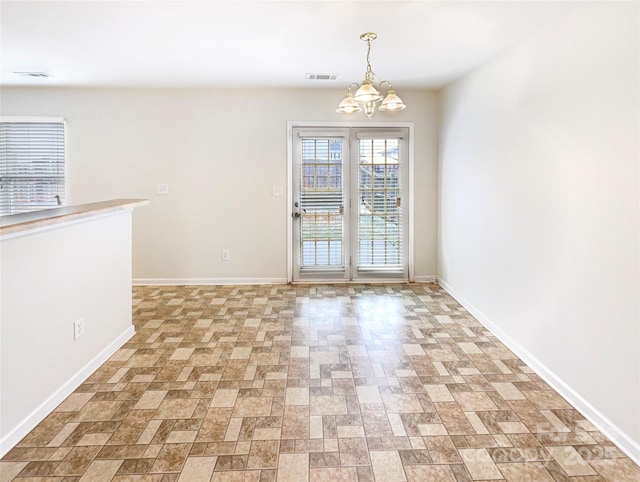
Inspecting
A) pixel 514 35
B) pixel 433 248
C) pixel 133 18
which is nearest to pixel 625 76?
pixel 514 35

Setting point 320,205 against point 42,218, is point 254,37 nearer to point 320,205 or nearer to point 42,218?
point 42,218

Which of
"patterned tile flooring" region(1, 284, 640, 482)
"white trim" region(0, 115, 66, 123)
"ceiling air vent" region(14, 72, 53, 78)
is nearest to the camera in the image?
"patterned tile flooring" region(1, 284, 640, 482)

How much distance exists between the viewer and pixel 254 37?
10.5 ft

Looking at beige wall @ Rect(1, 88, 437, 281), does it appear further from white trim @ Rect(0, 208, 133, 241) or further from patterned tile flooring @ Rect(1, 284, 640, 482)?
white trim @ Rect(0, 208, 133, 241)

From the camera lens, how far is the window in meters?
5.02

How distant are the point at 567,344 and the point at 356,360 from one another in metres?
1.38

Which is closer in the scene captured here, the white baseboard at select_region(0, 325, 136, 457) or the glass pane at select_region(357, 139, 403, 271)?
the white baseboard at select_region(0, 325, 136, 457)

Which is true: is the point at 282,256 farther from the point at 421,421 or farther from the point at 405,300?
the point at 421,421

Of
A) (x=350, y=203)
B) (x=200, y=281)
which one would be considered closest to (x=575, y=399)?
(x=350, y=203)

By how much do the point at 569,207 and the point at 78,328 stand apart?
3.19 metres

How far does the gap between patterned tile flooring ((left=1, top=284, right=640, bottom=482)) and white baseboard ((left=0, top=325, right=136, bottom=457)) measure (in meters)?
0.04

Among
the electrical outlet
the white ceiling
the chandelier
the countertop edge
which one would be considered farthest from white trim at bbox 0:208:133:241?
the chandelier

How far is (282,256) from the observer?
5336 millimetres

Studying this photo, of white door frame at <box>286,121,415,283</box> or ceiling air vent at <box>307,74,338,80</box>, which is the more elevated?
ceiling air vent at <box>307,74,338,80</box>
